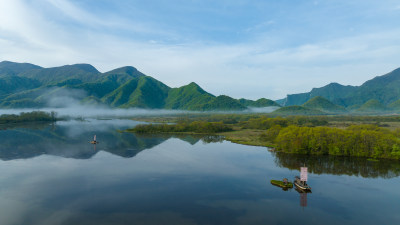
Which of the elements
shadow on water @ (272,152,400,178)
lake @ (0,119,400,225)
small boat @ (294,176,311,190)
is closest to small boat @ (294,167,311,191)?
small boat @ (294,176,311,190)

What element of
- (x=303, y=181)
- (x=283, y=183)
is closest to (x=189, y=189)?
(x=283, y=183)

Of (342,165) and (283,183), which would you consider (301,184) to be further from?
(342,165)

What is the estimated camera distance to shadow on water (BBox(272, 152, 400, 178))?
187 ft

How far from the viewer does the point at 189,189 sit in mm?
45344

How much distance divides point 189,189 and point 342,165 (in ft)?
145

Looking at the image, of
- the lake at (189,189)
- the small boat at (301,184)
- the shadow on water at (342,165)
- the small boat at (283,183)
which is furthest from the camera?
the shadow on water at (342,165)

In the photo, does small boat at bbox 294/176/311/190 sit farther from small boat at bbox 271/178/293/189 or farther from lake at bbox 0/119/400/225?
lake at bbox 0/119/400/225

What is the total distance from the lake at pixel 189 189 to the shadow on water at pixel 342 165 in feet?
0.80

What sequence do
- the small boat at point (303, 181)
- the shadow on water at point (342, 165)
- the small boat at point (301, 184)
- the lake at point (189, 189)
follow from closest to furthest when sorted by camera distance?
the lake at point (189, 189)
the small boat at point (301, 184)
the small boat at point (303, 181)
the shadow on water at point (342, 165)

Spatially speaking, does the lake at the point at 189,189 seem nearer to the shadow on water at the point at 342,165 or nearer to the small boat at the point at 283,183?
the shadow on water at the point at 342,165

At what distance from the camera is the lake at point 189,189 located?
113 feet

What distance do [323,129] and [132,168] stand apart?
61777mm

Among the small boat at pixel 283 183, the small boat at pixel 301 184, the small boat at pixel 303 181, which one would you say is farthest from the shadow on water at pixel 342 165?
the small boat at pixel 283 183

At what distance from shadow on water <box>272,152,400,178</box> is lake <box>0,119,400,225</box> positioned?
0.80ft
